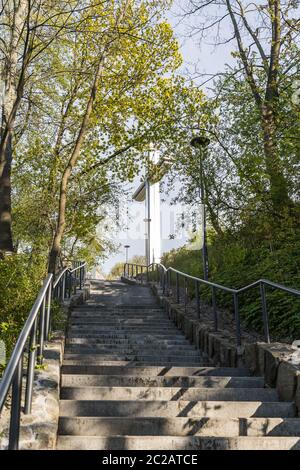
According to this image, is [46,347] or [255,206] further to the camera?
[255,206]

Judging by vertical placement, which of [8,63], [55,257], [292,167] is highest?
[8,63]

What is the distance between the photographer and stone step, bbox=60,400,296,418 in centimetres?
410

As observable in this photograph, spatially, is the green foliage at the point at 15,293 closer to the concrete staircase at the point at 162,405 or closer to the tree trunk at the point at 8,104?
the concrete staircase at the point at 162,405

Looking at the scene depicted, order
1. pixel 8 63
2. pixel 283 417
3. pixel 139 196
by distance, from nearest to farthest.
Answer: pixel 283 417
pixel 8 63
pixel 139 196

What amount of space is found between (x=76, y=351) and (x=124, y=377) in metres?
1.82

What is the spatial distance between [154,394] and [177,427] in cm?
74

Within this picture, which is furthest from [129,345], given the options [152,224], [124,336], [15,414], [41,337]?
[152,224]

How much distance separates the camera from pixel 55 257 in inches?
339

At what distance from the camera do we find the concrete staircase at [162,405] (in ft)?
11.4

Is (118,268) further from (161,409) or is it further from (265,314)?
(161,409)

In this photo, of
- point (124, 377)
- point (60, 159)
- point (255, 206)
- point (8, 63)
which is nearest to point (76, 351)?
point (124, 377)

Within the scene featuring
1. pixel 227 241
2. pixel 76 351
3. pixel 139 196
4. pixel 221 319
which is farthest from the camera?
pixel 139 196

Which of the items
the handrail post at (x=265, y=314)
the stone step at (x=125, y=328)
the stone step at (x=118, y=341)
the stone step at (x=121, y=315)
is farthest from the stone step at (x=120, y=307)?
the handrail post at (x=265, y=314)

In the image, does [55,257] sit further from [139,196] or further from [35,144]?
[139,196]
